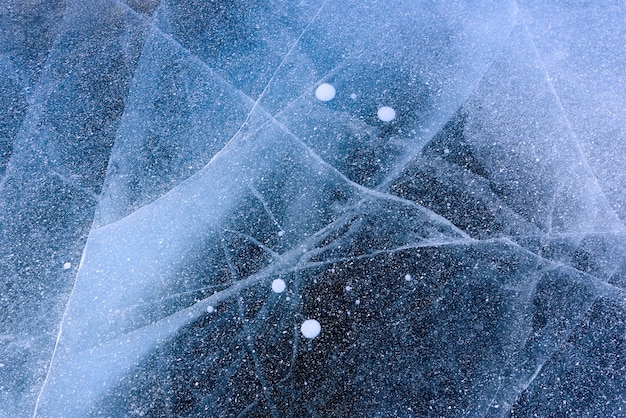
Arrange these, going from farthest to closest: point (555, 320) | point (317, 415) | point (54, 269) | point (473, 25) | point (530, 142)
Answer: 1. point (473, 25)
2. point (530, 142)
3. point (54, 269)
4. point (555, 320)
5. point (317, 415)

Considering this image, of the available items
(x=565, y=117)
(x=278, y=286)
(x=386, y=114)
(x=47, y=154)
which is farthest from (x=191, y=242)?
(x=565, y=117)

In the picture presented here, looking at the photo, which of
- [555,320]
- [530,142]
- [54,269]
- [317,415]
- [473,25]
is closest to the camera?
[317,415]

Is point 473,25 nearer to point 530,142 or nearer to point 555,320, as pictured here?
point 530,142

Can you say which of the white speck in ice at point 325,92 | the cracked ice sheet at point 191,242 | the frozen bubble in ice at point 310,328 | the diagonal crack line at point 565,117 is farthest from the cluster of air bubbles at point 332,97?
the frozen bubble in ice at point 310,328

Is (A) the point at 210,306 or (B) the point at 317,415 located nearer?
(B) the point at 317,415

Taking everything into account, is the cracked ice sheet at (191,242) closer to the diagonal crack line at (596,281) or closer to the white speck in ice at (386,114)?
the diagonal crack line at (596,281)

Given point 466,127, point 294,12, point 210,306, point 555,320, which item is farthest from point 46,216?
point 555,320

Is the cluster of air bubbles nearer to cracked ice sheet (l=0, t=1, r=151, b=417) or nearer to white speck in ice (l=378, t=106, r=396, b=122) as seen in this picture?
white speck in ice (l=378, t=106, r=396, b=122)

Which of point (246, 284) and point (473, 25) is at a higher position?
point (473, 25)

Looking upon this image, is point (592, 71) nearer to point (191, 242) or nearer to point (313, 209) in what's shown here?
point (313, 209)
